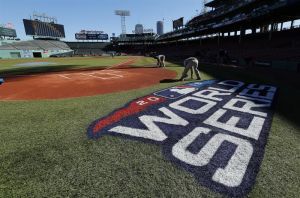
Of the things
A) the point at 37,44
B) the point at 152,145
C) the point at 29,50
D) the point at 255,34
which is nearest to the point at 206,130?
the point at 152,145

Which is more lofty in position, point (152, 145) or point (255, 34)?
point (255, 34)

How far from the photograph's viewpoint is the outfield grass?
2672mm

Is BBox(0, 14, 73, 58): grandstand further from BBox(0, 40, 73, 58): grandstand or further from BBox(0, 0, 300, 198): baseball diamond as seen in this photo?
BBox(0, 0, 300, 198): baseball diamond

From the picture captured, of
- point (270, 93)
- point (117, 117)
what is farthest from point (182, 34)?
point (117, 117)

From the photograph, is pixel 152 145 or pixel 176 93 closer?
pixel 152 145

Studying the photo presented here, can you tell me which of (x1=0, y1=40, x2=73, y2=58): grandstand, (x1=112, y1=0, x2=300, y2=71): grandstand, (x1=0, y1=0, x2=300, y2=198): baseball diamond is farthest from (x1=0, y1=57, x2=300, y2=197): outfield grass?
(x1=0, y1=40, x2=73, y2=58): grandstand

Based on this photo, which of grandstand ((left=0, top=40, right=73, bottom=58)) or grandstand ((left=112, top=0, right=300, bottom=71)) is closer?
grandstand ((left=112, top=0, right=300, bottom=71))

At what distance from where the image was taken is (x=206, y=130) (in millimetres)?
4570

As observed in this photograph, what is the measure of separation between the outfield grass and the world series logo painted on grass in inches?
8.9

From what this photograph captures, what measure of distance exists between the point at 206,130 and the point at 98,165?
2.80 metres

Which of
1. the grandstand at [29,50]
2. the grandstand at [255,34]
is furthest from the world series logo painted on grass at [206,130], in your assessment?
the grandstand at [29,50]

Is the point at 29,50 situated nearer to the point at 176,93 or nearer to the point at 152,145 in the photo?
the point at 176,93

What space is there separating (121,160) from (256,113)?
4.72m

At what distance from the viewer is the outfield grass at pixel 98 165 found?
267 centimetres
